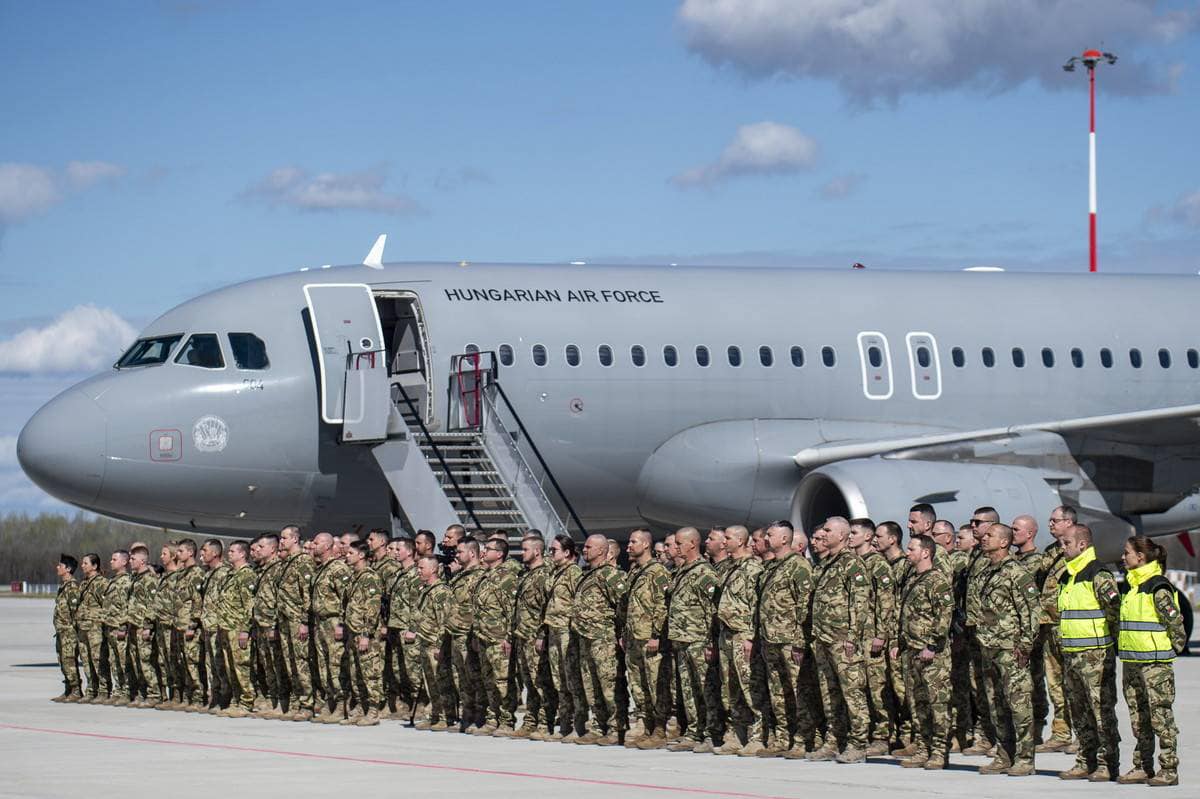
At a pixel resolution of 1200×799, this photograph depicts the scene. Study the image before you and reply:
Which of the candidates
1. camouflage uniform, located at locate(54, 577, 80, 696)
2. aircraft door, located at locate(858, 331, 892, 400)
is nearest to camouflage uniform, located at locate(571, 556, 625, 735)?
camouflage uniform, located at locate(54, 577, 80, 696)

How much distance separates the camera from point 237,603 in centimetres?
1742

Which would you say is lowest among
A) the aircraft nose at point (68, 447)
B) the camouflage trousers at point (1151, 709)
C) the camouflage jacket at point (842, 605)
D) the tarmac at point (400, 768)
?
the tarmac at point (400, 768)

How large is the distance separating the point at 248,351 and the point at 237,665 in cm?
526

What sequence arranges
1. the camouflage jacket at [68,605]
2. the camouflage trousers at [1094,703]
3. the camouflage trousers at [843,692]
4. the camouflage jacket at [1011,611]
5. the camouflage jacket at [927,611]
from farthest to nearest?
1. the camouflage jacket at [68,605]
2. the camouflage trousers at [843,692]
3. the camouflage jacket at [927,611]
4. the camouflage jacket at [1011,611]
5. the camouflage trousers at [1094,703]

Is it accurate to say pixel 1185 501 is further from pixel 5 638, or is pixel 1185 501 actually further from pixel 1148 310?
pixel 5 638

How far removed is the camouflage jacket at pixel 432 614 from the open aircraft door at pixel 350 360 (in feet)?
17.2

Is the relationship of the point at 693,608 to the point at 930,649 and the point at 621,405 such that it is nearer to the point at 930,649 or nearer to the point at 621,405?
the point at 930,649

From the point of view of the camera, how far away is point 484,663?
15.7m

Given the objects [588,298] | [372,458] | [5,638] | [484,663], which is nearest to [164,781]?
[484,663]

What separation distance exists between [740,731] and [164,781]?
13.7 feet

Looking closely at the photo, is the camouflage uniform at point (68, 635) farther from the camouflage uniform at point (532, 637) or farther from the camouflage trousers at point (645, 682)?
the camouflage trousers at point (645, 682)

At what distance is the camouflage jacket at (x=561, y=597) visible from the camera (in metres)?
15.1

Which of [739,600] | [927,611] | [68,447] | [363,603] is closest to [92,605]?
[68,447]

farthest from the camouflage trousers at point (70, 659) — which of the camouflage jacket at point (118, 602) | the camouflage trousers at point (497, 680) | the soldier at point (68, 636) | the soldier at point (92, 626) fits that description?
the camouflage trousers at point (497, 680)
